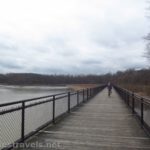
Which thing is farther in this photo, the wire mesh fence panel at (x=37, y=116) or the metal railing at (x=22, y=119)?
the wire mesh fence panel at (x=37, y=116)

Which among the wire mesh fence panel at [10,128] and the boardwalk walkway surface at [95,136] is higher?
the wire mesh fence panel at [10,128]

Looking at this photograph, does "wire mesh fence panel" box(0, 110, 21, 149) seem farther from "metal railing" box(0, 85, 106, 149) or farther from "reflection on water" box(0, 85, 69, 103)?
"reflection on water" box(0, 85, 69, 103)

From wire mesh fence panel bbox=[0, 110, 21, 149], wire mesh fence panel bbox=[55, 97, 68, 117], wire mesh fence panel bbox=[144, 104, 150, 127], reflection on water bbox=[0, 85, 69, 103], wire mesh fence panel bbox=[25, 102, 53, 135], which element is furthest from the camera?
reflection on water bbox=[0, 85, 69, 103]

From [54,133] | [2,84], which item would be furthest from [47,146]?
[2,84]

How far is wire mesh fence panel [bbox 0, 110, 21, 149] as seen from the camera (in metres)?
7.11

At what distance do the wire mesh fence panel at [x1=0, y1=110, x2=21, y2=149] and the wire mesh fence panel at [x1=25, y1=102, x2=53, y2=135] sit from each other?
0.50 m

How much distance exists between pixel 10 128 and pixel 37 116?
85.1 inches

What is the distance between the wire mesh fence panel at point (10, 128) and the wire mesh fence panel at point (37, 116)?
0.50m

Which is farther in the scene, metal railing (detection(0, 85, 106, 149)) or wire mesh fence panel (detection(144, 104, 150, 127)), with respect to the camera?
wire mesh fence panel (detection(144, 104, 150, 127))

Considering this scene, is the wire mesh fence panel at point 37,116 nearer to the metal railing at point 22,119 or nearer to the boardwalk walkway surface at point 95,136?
the metal railing at point 22,119

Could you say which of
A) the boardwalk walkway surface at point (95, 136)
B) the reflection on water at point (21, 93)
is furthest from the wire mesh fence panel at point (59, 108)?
the reflection on water at point (21, 93)

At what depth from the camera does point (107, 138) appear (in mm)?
9258

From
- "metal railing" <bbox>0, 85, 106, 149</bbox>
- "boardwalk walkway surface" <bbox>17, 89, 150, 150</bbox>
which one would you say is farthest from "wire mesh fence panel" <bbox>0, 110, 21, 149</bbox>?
"boardwalk walkway surface" <bbox>17, 89, 150, 150</bbox>

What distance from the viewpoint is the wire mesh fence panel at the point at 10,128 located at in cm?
711
